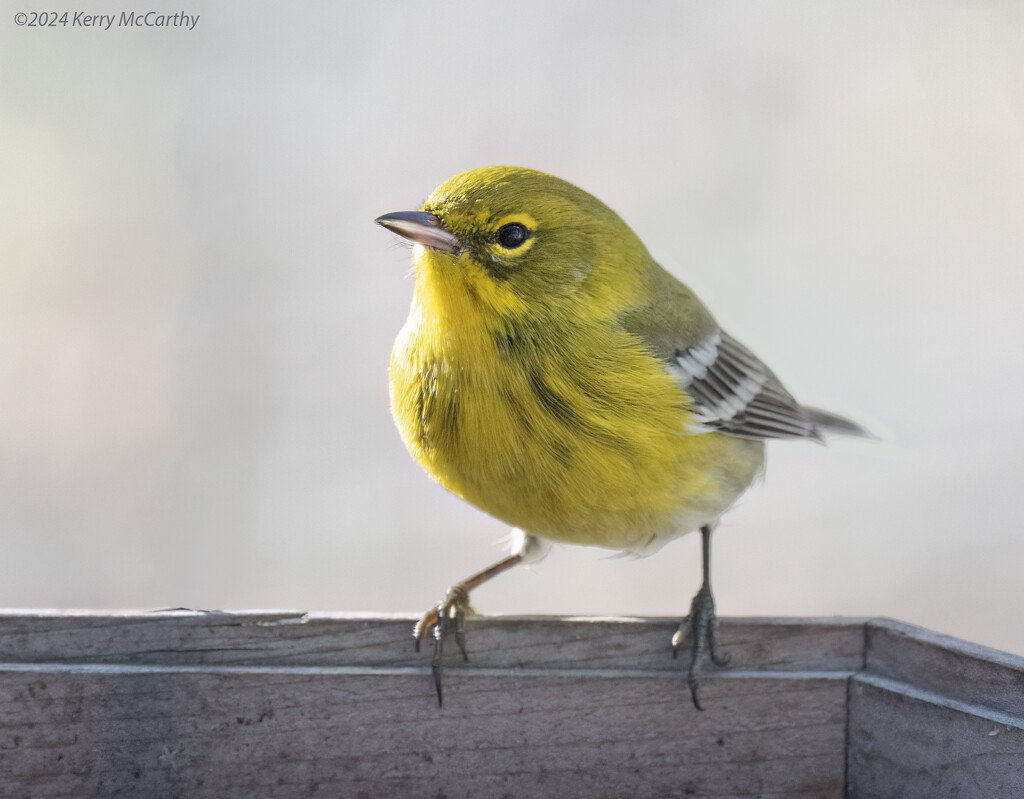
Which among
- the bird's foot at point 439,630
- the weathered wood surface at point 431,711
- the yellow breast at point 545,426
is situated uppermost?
the yellow breast at point 545,426

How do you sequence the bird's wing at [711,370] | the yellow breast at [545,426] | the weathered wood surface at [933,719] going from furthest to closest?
the bird's wing at [711,370] → the yellow breast at [545,426] → the weathered wood surface at [933,719]

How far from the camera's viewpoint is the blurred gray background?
5508 millimetres

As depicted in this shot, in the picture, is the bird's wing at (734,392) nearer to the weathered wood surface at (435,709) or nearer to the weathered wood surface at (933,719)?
the weathered wood surface at (435,709)

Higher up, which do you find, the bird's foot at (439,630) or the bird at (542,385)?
the bird at (542,385)

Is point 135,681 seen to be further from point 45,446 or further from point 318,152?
point 318,152

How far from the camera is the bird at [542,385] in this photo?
253cm

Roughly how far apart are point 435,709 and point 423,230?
38.1 inches

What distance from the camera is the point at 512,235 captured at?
262 cm

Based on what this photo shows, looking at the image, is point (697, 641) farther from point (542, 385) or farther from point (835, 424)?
point (835, 424)

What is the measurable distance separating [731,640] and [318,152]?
4.91 metres

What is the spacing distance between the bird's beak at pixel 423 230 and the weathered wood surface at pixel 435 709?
772 mm

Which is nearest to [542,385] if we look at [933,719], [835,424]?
[933,719]

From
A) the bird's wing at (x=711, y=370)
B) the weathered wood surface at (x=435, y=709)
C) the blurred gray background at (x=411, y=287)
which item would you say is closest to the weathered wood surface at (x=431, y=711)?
the weathered wood surface at (x=435, y=709)

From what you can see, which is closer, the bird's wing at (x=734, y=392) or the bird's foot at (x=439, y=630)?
the bird's foot at (x=439, y=630)
